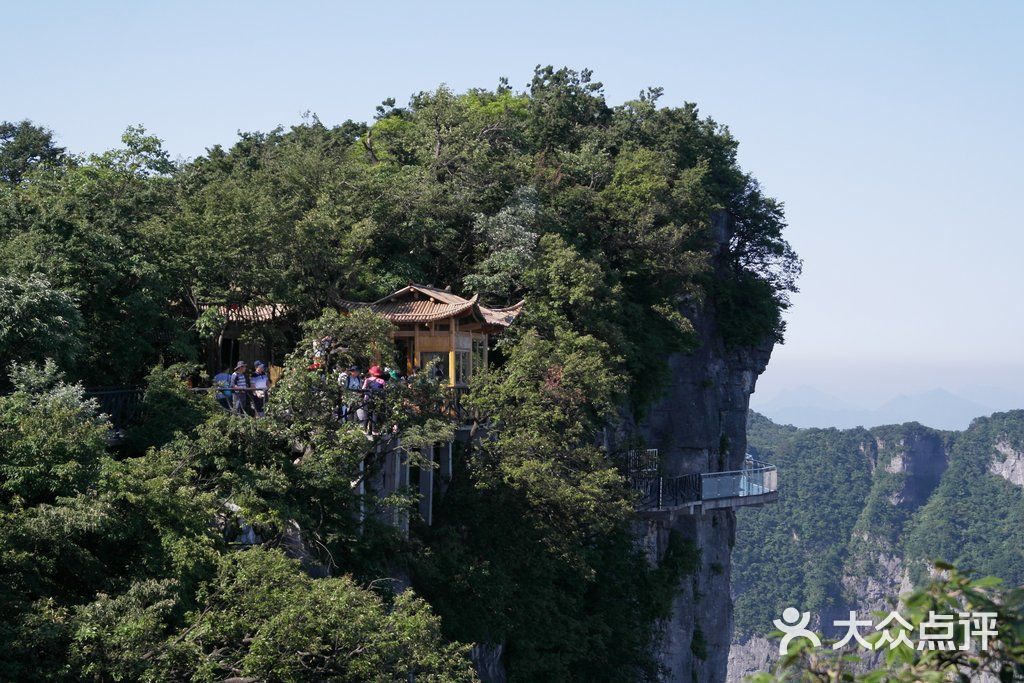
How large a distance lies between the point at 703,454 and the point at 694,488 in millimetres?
7039

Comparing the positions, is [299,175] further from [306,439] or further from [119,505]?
[119,505]

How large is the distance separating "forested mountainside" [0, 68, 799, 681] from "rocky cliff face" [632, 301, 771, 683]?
1332 mm

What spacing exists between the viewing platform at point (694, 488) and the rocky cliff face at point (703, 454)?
5.34 ft

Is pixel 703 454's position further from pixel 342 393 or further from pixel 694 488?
pixel 342 393

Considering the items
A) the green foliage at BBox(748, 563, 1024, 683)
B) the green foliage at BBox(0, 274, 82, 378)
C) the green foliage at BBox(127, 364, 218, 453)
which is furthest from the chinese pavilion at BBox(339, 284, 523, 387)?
the green foliage at BBox(748, 563, 1024, 683)

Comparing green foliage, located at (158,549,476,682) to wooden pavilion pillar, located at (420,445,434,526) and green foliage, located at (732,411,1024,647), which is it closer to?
wooden pavilion pillar, located at (420,445,434,526)

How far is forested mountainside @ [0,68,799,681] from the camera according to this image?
1555cm

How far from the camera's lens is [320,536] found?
2056 centimetres

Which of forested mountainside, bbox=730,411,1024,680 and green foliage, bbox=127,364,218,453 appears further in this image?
forested mountainside, bbox=730,411,1024,680

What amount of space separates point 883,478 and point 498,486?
140m

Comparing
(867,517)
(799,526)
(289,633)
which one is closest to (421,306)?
(289,633)

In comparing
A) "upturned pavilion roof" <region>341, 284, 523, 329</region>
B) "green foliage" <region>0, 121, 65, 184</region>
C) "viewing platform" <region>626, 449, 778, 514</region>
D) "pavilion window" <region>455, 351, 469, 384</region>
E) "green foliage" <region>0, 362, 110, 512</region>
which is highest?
"green foliage" <region>0, 121, 65, 184</region>

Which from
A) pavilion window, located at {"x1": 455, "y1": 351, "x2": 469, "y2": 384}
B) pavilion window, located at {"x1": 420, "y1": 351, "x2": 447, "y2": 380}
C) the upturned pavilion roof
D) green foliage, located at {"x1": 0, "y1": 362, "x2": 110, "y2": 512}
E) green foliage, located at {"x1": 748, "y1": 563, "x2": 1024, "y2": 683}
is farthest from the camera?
pavilion window, located at {"x1": 455, "y1": 351, "x2": 469, "y2": 384}

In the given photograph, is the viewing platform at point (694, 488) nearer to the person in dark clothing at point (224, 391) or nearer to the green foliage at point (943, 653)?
the person in dark clothing at point (224, 391)
